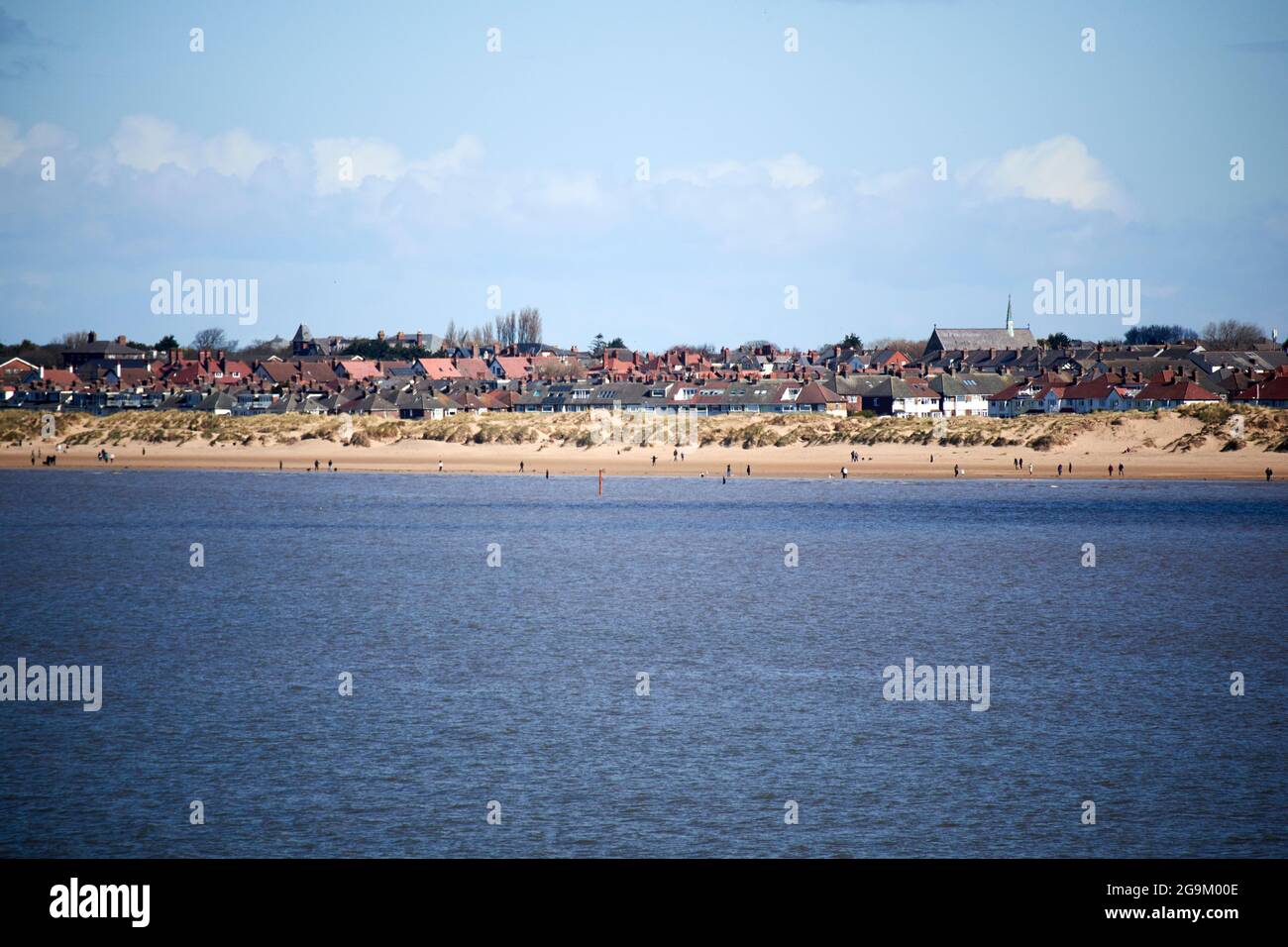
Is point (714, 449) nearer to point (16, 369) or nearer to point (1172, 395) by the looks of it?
point (1172, 395)

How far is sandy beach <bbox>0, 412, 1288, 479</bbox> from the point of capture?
96.1 meters

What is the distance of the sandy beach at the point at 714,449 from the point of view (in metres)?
96.1

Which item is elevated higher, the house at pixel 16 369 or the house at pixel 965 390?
Result: the house at pixel 16 369

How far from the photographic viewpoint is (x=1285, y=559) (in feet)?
176

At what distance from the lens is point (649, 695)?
98.5 feet

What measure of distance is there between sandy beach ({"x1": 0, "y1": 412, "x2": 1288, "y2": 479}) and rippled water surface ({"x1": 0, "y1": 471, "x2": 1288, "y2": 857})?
32.0 metres

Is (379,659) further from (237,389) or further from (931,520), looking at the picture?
(237,389)

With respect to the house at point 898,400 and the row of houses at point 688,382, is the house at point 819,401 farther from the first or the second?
the house at point 898,400

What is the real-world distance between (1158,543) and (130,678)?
4320 cm

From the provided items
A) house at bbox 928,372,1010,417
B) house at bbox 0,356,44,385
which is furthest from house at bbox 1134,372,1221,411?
house at bbox 0,356,44,385

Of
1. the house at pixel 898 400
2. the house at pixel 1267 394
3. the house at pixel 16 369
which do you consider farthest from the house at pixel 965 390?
the house at pixel 16 369

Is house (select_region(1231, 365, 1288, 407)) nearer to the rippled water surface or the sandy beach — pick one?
the sandy beach

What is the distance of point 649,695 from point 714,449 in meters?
82.8

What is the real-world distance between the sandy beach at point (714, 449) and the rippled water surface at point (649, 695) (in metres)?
32.0
